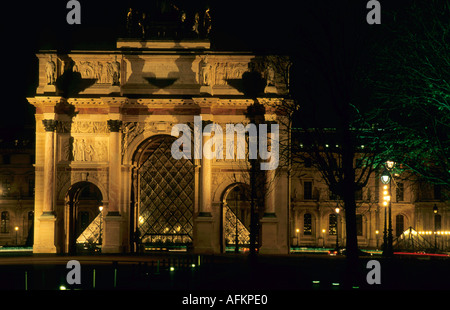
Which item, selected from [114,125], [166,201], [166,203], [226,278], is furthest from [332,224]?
[226,278]

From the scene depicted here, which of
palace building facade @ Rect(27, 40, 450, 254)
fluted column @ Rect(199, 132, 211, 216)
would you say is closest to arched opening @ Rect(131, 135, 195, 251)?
palace building facade @ Rect(27, 40, 450, 254)

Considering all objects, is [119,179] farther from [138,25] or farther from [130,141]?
[138,25]

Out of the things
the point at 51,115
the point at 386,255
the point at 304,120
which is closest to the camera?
the point at 304,120

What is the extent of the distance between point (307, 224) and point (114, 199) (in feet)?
144

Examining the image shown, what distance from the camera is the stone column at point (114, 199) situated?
49.9m

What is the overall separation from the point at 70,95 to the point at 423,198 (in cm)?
4952

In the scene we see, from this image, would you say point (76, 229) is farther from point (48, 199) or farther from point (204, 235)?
point (204, 235)

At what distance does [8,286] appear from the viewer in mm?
23953

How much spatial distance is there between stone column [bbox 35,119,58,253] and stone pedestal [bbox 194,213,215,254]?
8.16 m

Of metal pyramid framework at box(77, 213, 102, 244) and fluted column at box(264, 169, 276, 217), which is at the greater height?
fluted column at box(264, 169, 276, 217)

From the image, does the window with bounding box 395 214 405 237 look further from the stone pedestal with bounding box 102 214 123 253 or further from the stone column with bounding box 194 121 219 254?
the stone pedestal with bounding box 102 214 123 253

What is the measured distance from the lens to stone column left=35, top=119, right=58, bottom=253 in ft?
163

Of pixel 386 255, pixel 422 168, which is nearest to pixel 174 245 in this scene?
pixel 386 255

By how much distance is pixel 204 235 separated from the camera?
50031 millimetres
